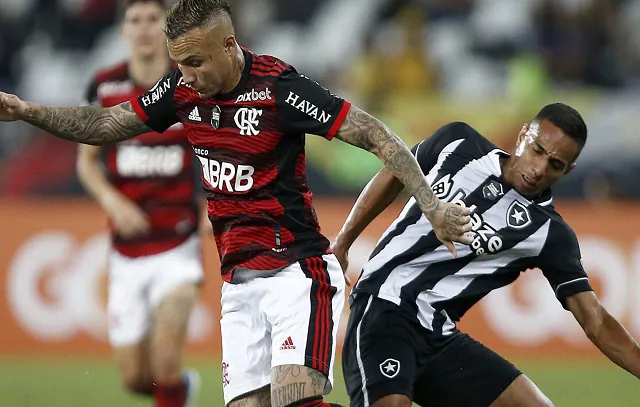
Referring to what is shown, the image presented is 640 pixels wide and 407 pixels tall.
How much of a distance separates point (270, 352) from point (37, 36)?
966cm

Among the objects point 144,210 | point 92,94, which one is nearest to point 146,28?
point 92,94

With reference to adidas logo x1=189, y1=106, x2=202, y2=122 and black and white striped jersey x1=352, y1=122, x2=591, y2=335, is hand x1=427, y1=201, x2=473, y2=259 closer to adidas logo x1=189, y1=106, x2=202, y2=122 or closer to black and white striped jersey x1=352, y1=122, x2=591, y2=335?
black and white striped jersey x1=352, y1=122, x2=591, y2=335

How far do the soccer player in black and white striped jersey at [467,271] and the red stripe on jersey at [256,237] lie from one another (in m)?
0.65

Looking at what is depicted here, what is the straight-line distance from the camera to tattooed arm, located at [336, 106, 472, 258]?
14.0 feet

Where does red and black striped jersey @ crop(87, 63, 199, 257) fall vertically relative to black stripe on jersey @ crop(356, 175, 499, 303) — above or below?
below

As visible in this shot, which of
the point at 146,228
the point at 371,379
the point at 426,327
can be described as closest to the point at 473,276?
the point at 426,327

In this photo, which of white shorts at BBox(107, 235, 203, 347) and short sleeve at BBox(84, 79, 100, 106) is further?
short sleeve at BBox(84, 79, 100, 106)

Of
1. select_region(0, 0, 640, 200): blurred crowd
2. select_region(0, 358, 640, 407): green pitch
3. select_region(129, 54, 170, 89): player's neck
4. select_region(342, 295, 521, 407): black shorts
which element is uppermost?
select_region(129, 54, 170, 89): player's neck

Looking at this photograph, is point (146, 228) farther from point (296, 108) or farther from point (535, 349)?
point (535, 349)

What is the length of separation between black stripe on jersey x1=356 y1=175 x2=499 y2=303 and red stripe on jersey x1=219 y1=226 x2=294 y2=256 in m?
0.75

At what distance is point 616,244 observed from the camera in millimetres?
10367

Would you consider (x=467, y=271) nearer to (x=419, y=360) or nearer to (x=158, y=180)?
(x=419, y=360)

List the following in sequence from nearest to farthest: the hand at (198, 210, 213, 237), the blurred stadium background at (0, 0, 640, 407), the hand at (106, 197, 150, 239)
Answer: the hand at (106, 197, 150, 239)
the hand at (198, 210, 213, 237)
the blurred stadium background at (0, 0, 640, 407)

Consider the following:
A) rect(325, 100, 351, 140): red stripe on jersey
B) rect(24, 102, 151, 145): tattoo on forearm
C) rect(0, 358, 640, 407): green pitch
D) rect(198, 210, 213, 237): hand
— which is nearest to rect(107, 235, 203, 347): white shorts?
rect(198, 210, 213, 237): hand
